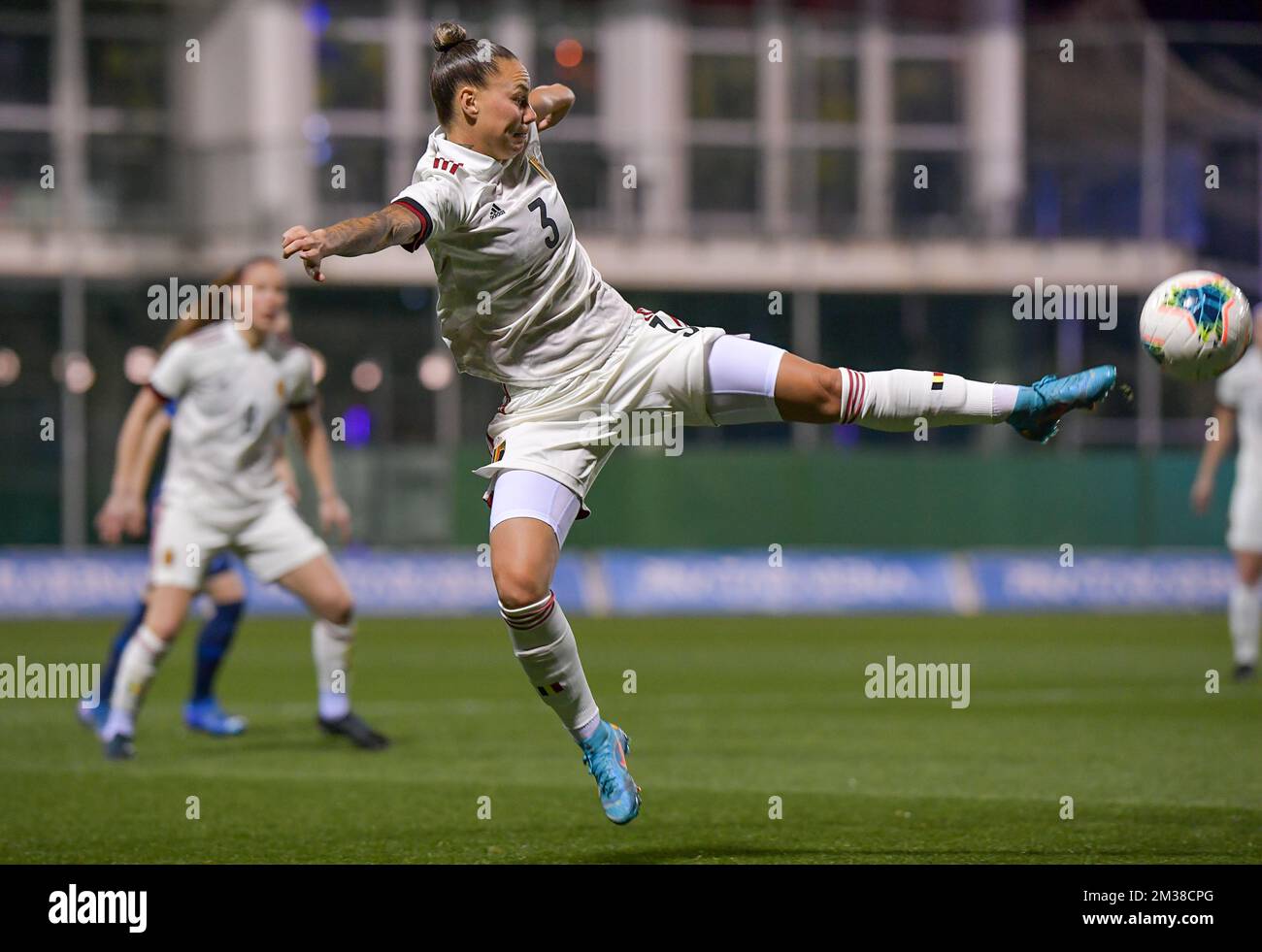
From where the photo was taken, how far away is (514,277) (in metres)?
6.68

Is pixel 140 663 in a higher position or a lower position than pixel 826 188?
lower

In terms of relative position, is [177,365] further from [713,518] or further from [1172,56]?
[1172,56]

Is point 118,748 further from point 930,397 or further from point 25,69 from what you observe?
point 25,69

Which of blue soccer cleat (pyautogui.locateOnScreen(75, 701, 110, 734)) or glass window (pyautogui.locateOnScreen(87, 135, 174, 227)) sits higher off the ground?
glass window (pyautogui.locateOnScreen(87, 135, 174, 227))

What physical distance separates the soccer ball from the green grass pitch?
66.9 inches

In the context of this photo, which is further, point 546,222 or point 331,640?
point 331,640

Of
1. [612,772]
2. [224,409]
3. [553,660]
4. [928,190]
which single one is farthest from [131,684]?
[928,190]

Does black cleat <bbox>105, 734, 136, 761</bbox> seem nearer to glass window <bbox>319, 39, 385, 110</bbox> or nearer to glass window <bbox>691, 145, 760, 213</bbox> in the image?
glass window <bbox>691, 145, 760, 213</bbox>

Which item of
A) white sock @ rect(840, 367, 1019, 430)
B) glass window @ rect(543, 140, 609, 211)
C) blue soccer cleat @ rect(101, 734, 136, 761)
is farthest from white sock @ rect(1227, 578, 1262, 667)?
glass window @ rect(543, 140, 609, 211)

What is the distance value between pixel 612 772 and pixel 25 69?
27.5 m

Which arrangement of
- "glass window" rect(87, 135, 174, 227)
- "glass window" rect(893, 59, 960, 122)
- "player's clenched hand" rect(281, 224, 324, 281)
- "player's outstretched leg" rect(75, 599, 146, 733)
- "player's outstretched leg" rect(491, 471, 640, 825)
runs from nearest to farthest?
"player's clenched hand" rect(281, 224, 324, 281)
"player's outstretched leg" rect(491, 471, 640, 825)
"player's outstretched leg" rect(75, 599, 146, 733)
"glass window" rect(87, 135, 174, 227)
"glass window" rect(893, 59, 960, 122)

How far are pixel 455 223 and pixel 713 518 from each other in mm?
18930

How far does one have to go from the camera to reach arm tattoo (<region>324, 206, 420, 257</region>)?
18.4 ft

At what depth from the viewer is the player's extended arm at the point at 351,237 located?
5512 millimetres
